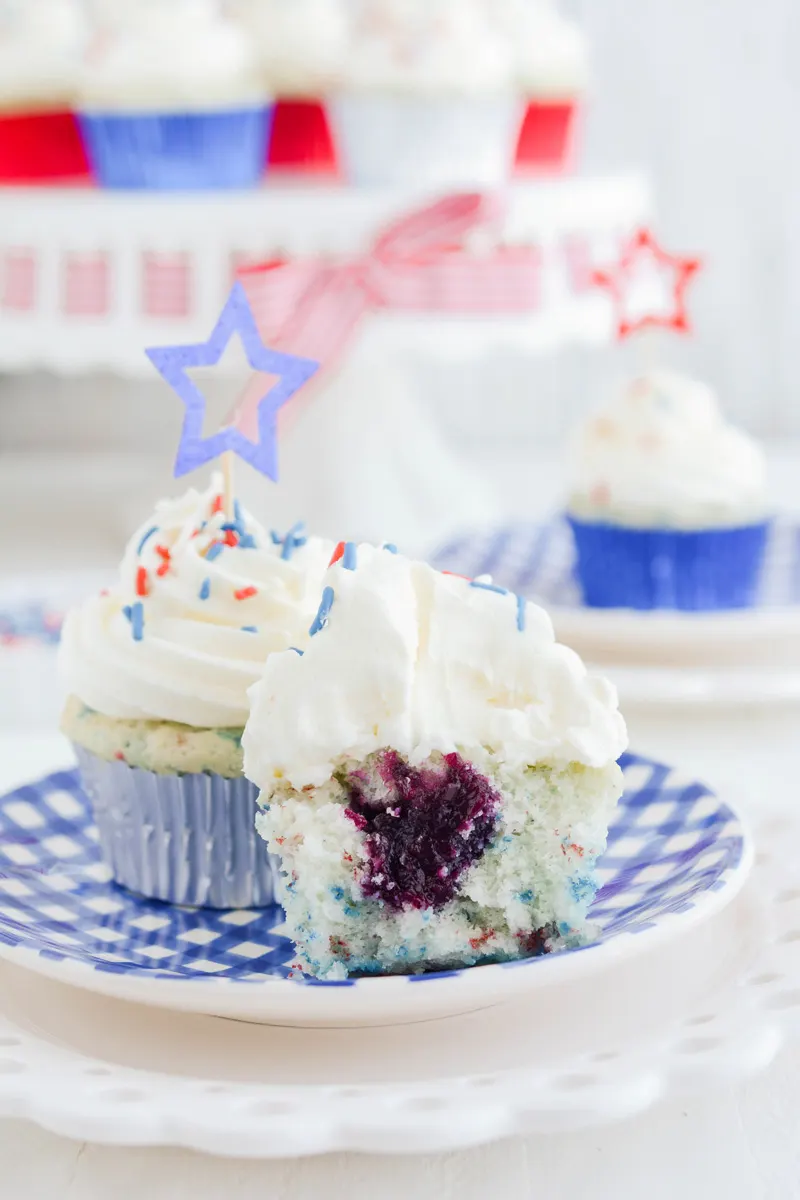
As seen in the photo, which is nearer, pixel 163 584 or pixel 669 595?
pixel 163 584

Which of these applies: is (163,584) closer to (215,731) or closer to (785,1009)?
(215,731)

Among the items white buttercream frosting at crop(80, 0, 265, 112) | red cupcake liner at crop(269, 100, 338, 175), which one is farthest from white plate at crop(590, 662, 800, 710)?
red cupcake liner at crop(269, 100, 338, 175)

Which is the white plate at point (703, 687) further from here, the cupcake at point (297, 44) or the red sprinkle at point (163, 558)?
the cupcake at point (297, 44)

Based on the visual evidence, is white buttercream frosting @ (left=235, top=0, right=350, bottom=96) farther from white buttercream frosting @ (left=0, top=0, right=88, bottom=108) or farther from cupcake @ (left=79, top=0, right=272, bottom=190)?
white buttercream frosting @ (left=0, top=0, right=88, bottom=108)

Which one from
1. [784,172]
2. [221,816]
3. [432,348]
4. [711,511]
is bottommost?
[221,816]

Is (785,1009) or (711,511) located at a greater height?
(711,511)

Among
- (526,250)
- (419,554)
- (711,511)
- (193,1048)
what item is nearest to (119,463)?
(419,554)

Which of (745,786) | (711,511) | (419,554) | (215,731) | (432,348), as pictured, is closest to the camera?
(215,731)
